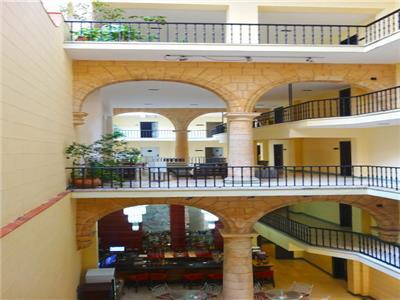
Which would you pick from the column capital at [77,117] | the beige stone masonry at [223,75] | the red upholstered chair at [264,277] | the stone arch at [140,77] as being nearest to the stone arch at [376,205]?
the beige stone masonry at [223,75]

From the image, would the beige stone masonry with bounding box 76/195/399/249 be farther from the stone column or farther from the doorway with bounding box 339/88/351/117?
the doorway with bounding box 339/88/351/117

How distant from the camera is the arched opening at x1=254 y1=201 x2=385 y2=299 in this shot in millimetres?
12703

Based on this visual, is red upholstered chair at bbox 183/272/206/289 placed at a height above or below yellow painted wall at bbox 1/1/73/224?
below

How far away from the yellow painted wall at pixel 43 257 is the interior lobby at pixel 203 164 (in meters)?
0.06

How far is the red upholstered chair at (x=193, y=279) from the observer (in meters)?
14.5

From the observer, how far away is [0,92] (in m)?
5.17

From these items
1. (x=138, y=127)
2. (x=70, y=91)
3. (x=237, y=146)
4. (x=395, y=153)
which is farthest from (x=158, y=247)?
(x=138, y=127)

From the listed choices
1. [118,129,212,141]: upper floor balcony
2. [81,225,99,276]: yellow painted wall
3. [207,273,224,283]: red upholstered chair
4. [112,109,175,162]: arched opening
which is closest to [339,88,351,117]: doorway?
[207,273,224,283]: red upholstered chair

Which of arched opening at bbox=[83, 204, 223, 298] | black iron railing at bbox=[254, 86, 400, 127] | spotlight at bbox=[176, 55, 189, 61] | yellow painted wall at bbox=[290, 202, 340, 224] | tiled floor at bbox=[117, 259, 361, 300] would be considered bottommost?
tiled floor at bbox=[117, 259, 361, 300]

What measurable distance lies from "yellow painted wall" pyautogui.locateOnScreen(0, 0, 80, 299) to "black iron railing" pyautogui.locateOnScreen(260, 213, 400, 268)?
24.9 ft

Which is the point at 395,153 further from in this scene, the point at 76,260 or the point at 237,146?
the point at 76,260

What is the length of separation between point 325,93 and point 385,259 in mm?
8236

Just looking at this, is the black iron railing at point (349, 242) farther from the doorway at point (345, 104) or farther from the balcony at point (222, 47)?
the balcony at point (222, 47)

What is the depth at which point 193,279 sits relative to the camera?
14.5 metres
